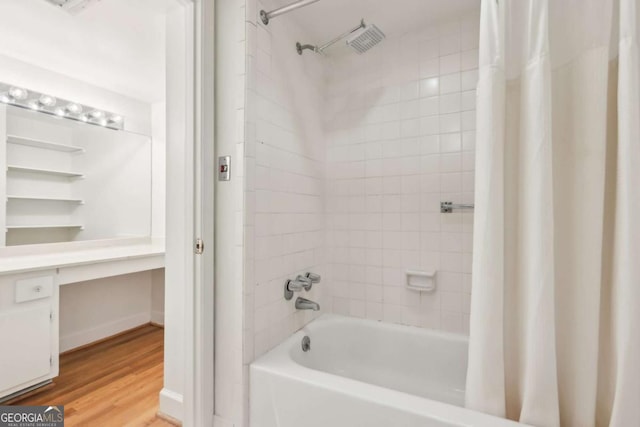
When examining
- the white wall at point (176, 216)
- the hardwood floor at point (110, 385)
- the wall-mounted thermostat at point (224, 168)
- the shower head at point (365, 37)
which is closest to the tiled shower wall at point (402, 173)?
the shower head at point (365, 37)

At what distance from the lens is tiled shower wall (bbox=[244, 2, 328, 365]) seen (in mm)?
1436

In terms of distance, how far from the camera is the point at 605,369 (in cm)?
100

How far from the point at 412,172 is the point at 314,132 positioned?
0.68 metres

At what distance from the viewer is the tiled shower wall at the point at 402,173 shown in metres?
1.77

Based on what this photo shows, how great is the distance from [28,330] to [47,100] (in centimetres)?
178

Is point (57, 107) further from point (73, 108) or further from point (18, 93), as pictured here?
point (18, 93)

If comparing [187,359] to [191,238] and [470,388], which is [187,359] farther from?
[470,388]

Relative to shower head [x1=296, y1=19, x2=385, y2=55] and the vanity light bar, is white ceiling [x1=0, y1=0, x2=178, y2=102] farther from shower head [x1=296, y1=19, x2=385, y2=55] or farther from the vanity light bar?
shower head [x1=296, y1=19, x2=385, y2=55]

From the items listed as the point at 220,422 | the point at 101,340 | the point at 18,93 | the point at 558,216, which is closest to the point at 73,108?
the point at 18,93

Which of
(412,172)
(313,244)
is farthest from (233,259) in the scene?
(412,172)

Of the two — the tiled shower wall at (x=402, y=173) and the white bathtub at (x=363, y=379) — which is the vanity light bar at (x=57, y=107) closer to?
the tiled shower wall at (x=402, y=173)

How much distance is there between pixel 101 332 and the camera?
9.06 ft

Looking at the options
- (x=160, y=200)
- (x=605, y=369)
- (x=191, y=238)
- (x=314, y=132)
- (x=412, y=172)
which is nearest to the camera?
(x=605, y=369)
